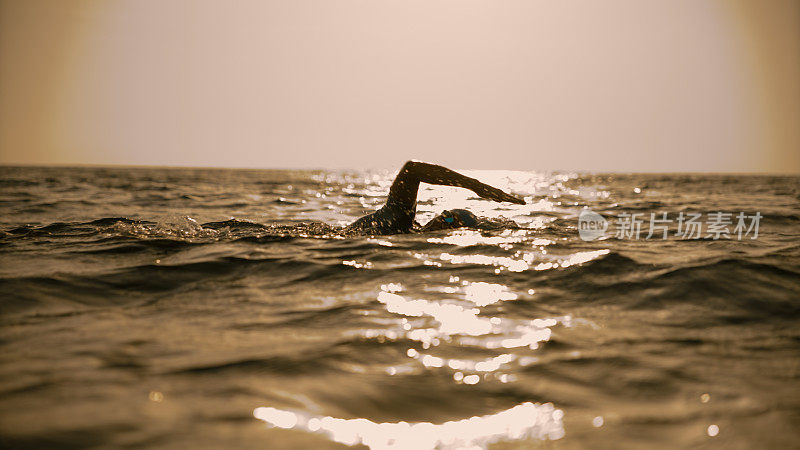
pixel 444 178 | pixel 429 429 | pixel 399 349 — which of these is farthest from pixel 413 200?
pixel 429 429

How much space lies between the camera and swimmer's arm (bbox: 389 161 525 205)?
6754mm

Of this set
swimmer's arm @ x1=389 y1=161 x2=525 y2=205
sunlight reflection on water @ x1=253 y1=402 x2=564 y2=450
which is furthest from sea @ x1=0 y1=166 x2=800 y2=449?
swimmer's arm @ x1=389 y1=161 x2=525 y2=205

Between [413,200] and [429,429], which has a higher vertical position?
[413,200]

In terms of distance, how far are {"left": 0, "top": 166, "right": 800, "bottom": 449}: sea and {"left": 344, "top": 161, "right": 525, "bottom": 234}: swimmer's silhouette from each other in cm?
130

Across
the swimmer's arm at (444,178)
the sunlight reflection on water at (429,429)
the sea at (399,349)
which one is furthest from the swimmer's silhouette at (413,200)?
the sunlight reflection on water at (429,429)

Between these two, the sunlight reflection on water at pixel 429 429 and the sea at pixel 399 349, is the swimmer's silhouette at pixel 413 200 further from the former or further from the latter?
the sunlight reflection on water at pixel 429 429

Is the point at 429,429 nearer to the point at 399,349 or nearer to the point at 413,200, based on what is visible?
the point at 399,349

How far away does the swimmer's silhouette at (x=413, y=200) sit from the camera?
6.82 m

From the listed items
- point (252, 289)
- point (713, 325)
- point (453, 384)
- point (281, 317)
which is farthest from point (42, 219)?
point (713, 325)

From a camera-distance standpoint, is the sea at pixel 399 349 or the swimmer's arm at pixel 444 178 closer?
the sea at pixel 399 349

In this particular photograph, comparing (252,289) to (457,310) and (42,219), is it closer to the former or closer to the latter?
(457,310)

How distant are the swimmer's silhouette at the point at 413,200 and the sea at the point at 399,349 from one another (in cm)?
130

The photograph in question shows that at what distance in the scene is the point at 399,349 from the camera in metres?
2.89

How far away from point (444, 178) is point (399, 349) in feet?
13.7
